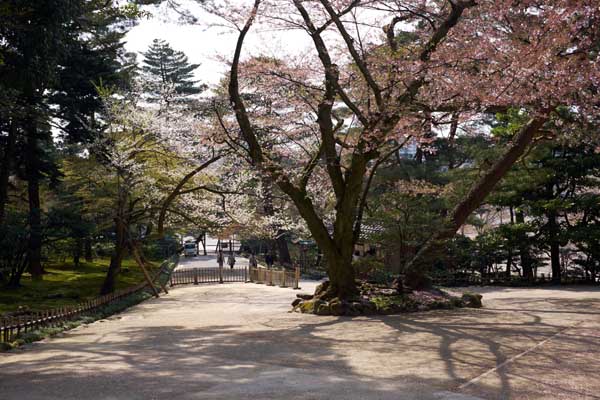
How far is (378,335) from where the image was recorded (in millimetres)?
9102

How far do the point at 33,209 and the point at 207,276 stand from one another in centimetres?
1015

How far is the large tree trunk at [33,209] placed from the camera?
63.6 ft

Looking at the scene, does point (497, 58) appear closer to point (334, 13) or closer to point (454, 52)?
point (454, 52)

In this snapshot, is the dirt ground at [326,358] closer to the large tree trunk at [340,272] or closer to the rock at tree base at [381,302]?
the rock at tree base at [381,302]

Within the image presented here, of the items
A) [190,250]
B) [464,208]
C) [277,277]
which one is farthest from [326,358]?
[190,250]

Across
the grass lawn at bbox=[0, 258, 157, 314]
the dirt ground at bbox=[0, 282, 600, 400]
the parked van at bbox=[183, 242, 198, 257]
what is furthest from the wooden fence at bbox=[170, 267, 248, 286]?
the parked van at bbox=[183, 242, 198, 257]

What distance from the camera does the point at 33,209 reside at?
771 inches

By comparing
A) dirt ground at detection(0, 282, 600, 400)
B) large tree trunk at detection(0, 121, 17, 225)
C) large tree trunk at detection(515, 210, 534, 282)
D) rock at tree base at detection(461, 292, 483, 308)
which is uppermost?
large tree trunk at detection(0, 121, 17, 225)

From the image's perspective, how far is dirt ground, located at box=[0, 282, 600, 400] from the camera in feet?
18.4

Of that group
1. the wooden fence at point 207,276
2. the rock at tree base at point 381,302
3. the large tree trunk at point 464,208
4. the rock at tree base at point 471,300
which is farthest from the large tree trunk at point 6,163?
the rock at tree base at point 471,300

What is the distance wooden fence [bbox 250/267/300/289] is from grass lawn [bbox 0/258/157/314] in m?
5.86

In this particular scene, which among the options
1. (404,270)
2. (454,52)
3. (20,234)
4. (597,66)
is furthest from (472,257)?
(20,234)

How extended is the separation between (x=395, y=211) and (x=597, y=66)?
587 centimetres

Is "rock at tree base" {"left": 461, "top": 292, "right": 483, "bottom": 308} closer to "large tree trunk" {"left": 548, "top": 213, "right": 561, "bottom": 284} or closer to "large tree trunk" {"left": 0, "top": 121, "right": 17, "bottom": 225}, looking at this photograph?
"large tree trunk" {"left": 548, "top": 213, "right": 561, "bottom": 284}
